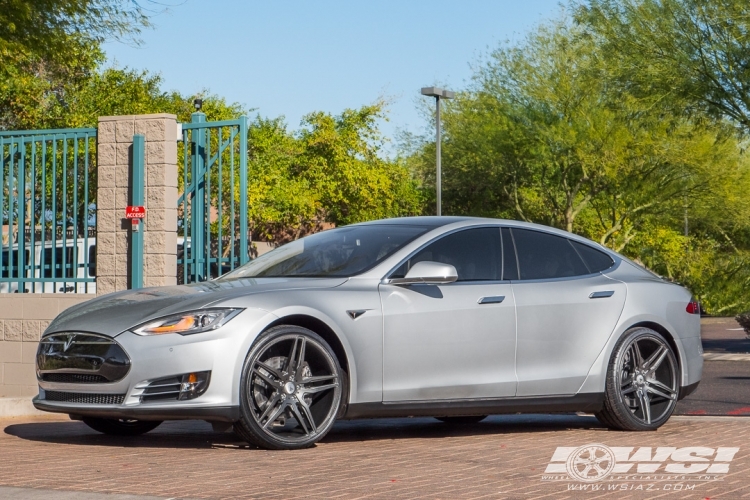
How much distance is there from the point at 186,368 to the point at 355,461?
1.12 metres

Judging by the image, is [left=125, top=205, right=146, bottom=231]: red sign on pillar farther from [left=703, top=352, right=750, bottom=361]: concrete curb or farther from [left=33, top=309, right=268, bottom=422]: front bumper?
[left=703, top=352, right=750, bottom=361]: concrete curb

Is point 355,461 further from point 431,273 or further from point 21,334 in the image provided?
point 21,334

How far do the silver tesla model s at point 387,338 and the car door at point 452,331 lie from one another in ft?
0.03

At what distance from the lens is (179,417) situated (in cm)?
705

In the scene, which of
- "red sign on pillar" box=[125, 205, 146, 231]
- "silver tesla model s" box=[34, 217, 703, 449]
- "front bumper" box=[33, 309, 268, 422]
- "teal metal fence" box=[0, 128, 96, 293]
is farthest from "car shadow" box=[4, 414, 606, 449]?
"teal metal fence" box=[0, 128, 96, 293]

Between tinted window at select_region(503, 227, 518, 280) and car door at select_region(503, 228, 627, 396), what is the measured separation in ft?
0.11

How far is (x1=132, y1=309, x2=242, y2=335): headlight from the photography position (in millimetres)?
7102

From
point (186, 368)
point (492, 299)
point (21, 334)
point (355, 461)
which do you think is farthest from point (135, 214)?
point (355, 461)

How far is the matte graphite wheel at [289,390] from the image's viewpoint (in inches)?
281

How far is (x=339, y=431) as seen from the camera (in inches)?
350

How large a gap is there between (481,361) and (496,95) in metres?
37.9

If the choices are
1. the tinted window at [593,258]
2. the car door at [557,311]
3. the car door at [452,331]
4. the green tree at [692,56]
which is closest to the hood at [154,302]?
the car door at [452,331]

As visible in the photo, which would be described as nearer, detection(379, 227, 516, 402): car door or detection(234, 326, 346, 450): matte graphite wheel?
detection(234, 326, 346, 450): matte graphite wheel

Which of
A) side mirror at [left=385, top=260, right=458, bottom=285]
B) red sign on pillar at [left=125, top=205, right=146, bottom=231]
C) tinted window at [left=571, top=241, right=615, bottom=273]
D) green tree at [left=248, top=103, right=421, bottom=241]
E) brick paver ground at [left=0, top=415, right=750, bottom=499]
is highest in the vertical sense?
green tree at [left=248, top=103, right=421, bottom=241]
